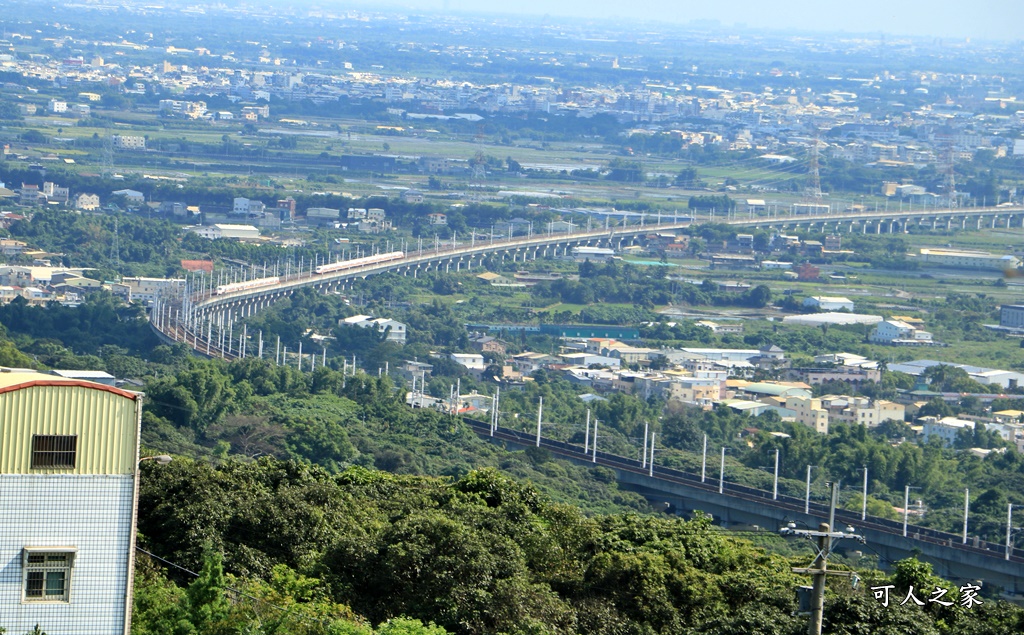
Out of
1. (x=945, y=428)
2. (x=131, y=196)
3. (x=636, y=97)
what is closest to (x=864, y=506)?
(x=945, y=428)

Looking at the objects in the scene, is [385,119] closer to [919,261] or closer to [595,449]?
[919,261]

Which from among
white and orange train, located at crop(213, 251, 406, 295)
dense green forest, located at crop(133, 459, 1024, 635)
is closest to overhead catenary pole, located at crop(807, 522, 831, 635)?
dense green forest, located at crop(133, 459, 1024, 635)

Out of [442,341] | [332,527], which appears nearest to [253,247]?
[442,341]

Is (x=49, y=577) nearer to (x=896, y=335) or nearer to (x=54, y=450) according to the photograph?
(x=54, y=450)

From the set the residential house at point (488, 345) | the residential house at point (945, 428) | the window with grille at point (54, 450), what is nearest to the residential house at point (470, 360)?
the residential house at point (488, 345)

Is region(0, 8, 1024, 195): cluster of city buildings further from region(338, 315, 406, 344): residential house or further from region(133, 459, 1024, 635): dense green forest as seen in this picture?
region(133, 459, 1024, 635): dense green forest

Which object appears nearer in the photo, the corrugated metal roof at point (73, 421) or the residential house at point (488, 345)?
the corrugated metal roof at point (73, 421)

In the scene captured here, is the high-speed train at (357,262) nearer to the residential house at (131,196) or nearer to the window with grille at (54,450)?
the residential house at (131,196)
